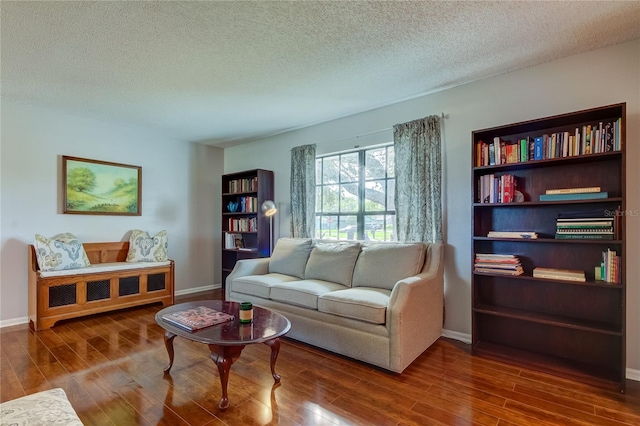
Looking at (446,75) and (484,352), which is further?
(446,75)

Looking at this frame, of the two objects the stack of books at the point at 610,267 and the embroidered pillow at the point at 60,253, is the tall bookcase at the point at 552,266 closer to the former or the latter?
the stack of books at the point at 610,267

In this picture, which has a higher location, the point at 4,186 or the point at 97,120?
the point at 97,120

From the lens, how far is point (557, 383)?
216 cm

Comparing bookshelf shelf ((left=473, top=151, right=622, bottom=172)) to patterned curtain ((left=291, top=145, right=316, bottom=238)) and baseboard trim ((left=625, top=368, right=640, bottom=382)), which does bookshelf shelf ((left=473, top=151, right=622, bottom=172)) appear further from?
patterned curtain ((left=291, top=145, right=316, bottom=238))

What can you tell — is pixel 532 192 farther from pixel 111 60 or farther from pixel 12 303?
pixel 12 303

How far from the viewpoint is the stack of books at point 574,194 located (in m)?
2.20

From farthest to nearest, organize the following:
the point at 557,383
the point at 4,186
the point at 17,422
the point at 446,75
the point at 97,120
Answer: the point at 97,120 → the point at 4,186 → the point at 446,75 → the point at 557,383 → the point at 17,422

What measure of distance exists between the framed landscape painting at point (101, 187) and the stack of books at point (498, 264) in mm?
4369

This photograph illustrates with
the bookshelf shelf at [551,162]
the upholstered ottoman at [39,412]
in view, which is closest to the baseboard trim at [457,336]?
the bookshelf shelf at [551,162]

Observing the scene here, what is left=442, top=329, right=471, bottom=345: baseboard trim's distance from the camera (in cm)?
292

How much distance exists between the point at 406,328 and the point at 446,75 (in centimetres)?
224

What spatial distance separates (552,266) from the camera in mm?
2541

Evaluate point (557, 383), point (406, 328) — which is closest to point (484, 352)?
point (557, 383)

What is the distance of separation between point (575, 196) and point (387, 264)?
1532 millimetres
